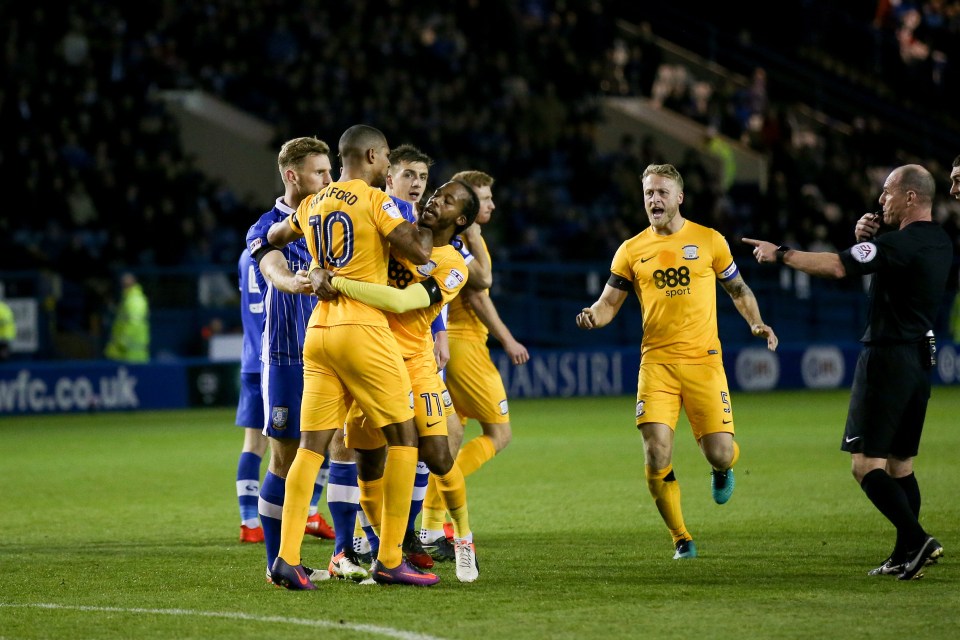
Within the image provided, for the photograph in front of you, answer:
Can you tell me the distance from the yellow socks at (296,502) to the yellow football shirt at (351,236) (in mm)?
678

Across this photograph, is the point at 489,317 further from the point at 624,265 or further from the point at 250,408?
the point at 250,408

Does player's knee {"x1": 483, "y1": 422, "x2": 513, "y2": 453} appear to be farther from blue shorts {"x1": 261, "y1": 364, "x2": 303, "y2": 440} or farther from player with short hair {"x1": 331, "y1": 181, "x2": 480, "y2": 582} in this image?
blue shorts {"x1": 261, "y1": 364, "x2": 303, "y2": 440}

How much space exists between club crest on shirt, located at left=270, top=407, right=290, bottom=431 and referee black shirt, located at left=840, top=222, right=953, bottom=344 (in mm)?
3061

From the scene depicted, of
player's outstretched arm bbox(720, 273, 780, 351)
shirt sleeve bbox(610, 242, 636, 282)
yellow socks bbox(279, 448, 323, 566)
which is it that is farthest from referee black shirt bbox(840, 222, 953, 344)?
yellow socks bbox(279, 448, 323, 566)

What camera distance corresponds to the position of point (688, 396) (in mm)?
7930

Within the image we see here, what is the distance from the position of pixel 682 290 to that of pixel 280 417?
2.48m

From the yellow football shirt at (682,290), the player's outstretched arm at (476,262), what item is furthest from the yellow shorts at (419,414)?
the yellow football shirt at (682,290)

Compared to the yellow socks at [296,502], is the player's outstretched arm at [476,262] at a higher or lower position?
higher

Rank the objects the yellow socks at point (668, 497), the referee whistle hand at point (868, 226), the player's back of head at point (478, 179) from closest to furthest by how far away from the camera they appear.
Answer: the referee whistle hand at point (868, 226)
the yellow socks at point (668, 497)
the player's back of head at point (478, 179)

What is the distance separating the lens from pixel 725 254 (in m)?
8.06

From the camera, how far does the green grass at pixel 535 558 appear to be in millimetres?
5941

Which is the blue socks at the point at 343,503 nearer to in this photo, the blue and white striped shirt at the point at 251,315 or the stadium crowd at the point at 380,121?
the blue and white striped shirt at the point at 251,315

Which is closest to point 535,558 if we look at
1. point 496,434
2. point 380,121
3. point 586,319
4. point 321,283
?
point 496,434

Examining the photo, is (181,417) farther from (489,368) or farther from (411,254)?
(411,254)
